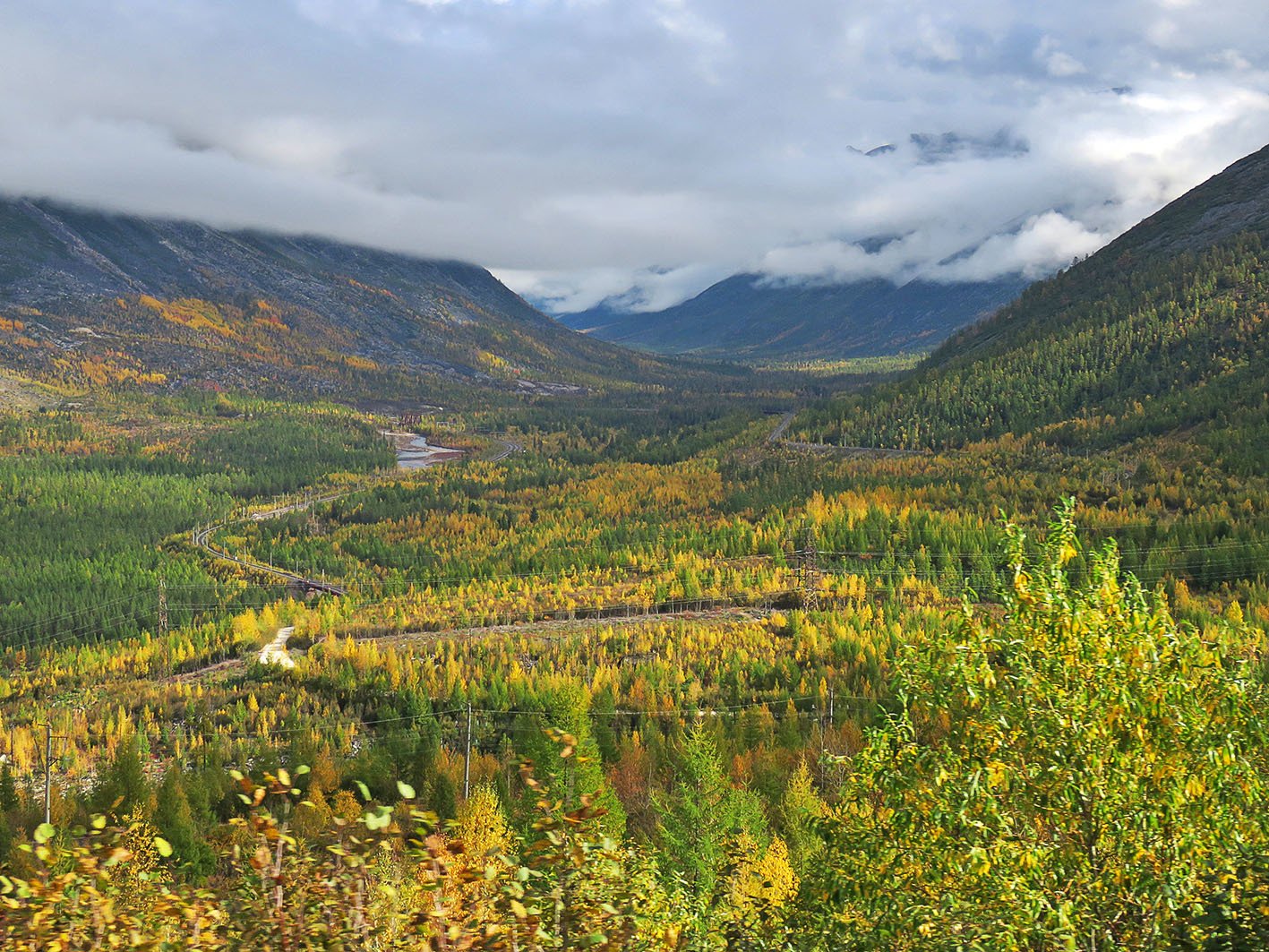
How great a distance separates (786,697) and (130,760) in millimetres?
60307

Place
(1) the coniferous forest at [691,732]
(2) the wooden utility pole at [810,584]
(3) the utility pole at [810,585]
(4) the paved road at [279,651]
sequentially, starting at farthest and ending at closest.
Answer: (2) the wooden utility pole at [810,584] → (3) the utility pole at [810,585] → (4) the paved road at [279,651] → (1) the coniferous forest at [691,732]

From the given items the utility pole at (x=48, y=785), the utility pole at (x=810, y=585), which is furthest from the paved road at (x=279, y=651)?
the utility pole at (x=810, y=585)

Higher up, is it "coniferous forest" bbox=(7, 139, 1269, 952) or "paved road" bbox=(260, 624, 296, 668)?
"coniferous forest" bbox=(7, 139, 1269, 952)

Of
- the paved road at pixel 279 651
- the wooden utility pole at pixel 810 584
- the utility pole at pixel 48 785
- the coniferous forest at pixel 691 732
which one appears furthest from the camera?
the wooden utility pole at pixel 810 584

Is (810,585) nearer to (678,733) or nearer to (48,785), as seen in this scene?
(678,733)

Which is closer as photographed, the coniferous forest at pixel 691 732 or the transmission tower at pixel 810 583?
the coniferous forest at pixel 691 732

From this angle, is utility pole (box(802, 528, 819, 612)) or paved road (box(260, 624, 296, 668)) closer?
paved road (box(260, 624, 296, 668))

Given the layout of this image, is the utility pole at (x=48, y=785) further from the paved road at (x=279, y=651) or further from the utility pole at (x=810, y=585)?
the utility pole at (x=810, y=585)

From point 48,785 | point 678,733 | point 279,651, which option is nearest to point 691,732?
point 678,733

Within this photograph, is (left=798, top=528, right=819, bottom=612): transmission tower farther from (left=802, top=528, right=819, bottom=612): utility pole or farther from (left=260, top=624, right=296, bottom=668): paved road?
(left=260, top=624, right=296, bottom=668): paved road

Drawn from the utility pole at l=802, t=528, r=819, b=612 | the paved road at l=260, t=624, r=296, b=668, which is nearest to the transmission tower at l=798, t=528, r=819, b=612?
the utility pole at l=802, t=528, r=819, b=612

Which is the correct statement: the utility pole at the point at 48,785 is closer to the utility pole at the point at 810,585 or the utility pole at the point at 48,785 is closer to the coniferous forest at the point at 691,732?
the coniferous forest at the point at 691,732

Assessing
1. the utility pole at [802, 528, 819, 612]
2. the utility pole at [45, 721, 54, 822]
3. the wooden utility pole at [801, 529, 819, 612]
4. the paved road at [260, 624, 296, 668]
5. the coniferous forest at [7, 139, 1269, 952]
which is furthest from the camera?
the wooden utility pole at [801, 529, 819, 612]

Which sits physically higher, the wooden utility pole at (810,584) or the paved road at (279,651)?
the wooden utility pole at (810,584)
